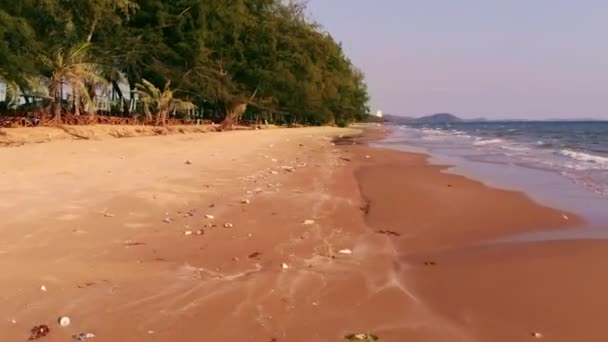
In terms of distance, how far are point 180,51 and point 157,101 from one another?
500 cm

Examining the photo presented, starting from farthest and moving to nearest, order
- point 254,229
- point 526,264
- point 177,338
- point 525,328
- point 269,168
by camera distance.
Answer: point 269,168, point 254,229, point 526,264, point 525,328, point 177,338

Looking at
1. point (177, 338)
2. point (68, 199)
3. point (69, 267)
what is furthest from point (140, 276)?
point (68, 199)

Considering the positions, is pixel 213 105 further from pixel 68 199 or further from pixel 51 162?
pixel 68 199

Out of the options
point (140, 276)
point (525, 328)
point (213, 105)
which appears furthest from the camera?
point (213, 105)

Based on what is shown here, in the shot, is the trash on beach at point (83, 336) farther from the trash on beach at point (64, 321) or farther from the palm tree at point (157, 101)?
the palm tree at point (157, 101)

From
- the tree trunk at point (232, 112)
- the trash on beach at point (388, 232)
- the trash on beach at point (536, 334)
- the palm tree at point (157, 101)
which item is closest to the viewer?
the trash on beach at point (536, 334)

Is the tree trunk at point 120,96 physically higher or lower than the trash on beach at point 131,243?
higher

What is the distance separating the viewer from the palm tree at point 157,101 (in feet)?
114

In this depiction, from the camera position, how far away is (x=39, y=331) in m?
3.67

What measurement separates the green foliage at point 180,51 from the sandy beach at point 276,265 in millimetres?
16332

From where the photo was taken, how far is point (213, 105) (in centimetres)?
5025

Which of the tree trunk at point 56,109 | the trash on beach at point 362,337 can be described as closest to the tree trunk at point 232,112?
the tree trunk at point 56,109

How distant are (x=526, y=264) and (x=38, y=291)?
14.9 feet

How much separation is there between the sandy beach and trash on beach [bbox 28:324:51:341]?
0.14ft
